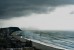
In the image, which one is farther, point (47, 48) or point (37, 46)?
point (37, 46)

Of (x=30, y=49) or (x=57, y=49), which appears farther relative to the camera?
(x=30, y=49)

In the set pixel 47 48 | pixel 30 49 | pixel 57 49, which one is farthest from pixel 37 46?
pixel 57 49

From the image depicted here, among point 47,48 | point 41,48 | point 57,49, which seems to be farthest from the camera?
point 41,48

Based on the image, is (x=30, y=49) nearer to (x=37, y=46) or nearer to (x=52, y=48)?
(x=37, y=46)

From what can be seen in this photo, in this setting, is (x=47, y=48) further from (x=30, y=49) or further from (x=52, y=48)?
(x=30, y=49)

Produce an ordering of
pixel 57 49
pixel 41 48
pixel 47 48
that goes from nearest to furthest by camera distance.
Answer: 1. pixel 57 49
2. pixel 47 48
3. pixel 41 48

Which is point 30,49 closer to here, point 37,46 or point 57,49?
point 37,46

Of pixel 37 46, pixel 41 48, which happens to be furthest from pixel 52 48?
pixel 37 46
